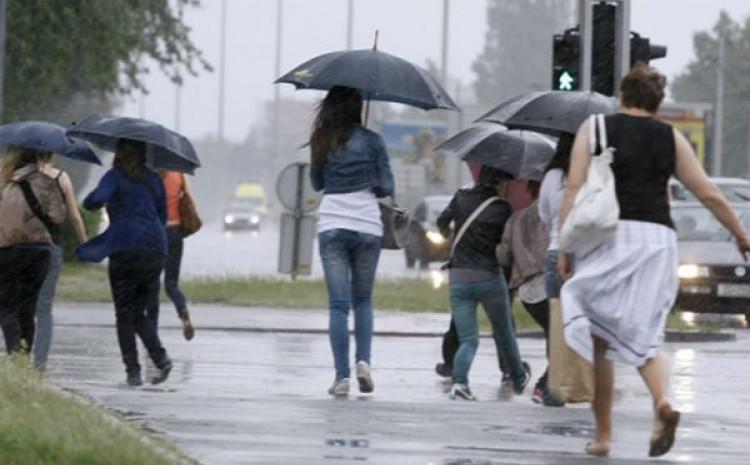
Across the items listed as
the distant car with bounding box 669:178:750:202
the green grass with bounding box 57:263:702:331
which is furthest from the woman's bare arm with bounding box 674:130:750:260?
the distant car with bounding box 669:178:750:202

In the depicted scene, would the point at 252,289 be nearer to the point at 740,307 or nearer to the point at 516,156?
the point at 740,307

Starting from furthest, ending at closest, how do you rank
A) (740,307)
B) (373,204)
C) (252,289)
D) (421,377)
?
1. (252,289)
2. (740,307)
3. (421,377)
4. (373,204)

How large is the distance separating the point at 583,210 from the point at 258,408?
8.78 feet

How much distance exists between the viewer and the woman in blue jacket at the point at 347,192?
1367cm

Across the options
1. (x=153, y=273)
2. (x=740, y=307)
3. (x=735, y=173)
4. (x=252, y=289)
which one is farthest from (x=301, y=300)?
(x=735, y=173)

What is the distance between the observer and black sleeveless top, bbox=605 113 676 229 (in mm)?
10406

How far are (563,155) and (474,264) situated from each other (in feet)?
4.88

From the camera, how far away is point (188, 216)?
1866 cm

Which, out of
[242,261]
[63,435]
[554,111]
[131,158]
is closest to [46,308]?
[131,158]

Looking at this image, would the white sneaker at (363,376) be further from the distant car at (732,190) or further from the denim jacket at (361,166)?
the distant car at (732,190)

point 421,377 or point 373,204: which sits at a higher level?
point 373,204

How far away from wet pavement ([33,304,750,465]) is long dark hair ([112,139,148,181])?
1.30 m

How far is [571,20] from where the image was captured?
12494 centimetres

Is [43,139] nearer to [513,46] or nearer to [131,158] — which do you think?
[131,158]
